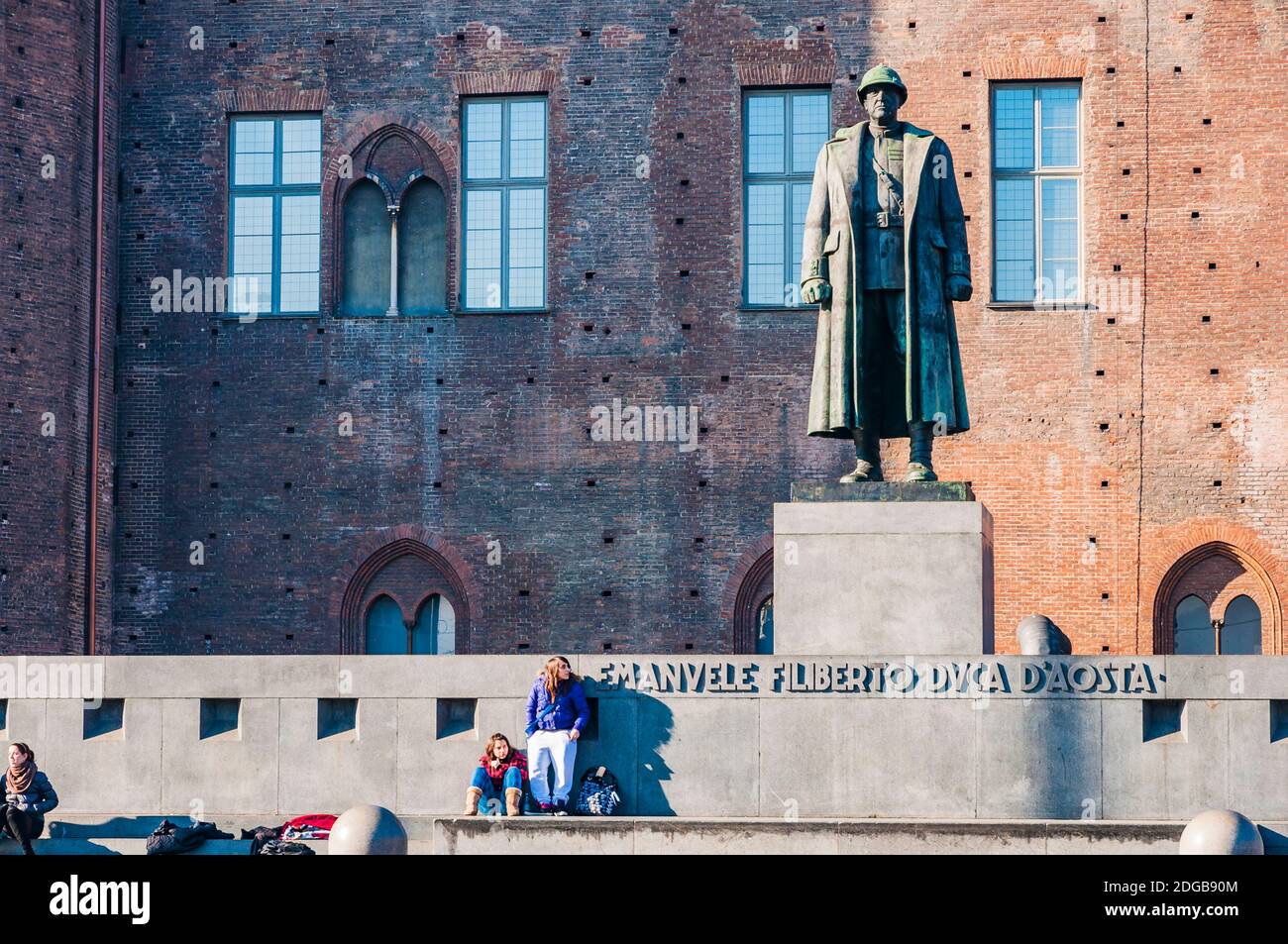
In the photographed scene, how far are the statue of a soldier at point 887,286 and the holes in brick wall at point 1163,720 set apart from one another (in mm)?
2428

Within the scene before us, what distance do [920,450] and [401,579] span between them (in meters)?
11.3

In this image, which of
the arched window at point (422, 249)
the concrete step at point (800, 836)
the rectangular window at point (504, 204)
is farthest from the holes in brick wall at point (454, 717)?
the arched window at point (422, 249)

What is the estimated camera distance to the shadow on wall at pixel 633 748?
1530 cm

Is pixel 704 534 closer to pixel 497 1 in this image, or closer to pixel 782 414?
pixel 782 414

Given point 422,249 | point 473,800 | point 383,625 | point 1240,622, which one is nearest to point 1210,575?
point 1240,622

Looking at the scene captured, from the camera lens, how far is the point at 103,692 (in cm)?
1634

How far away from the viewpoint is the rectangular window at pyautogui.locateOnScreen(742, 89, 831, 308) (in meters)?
26.6

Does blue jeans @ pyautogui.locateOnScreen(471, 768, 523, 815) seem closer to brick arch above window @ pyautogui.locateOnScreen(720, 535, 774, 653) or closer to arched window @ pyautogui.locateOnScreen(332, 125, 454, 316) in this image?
brick arch above window @ pyautogui.locateOnScreen(720, 535, 774, 653)

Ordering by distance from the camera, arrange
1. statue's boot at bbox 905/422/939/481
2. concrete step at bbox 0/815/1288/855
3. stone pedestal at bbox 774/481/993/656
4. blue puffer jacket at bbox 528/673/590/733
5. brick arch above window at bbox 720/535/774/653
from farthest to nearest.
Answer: brick arch above window at bbox 720/535/774/653, statue's boot at bbox 905/422/939/481, stone pedestal at bbox 774/481/993/656, blue puffer jacket at bbox 528/673/590/733, concrete step at bbox 0/815/1288/855

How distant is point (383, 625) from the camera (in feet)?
87.1

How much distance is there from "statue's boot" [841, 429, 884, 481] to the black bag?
2978 millimetres

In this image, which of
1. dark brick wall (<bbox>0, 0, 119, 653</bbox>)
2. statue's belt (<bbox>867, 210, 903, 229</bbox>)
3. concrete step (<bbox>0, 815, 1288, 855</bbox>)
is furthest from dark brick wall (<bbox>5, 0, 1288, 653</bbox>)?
concrete step (<bbox>0, 815, 1288, 855</bbox>)

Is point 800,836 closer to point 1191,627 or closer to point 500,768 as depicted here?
point 500,768

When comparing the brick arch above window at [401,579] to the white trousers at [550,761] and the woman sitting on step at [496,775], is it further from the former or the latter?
the white trousers at [550,761]
